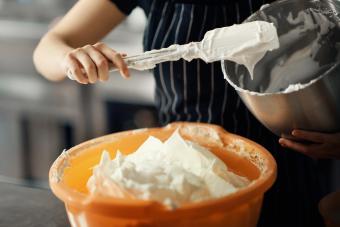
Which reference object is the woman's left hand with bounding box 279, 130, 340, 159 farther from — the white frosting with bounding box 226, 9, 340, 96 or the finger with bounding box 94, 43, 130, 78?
the finger with bounding box 94, 43, 130, 78

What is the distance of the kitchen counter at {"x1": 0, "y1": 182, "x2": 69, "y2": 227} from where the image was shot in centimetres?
95

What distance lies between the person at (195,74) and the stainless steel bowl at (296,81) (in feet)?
0.39

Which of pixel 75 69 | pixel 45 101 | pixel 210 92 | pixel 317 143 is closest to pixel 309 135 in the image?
pixel 317 143

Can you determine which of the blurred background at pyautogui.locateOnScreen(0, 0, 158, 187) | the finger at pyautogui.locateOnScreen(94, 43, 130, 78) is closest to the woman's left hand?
the finger at pyautogui.locateOnScreen(94, 43, 130, 78)

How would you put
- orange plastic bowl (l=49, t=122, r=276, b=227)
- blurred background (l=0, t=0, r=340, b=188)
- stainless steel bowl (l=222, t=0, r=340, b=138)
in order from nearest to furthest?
orange plastic bowl (l=49, t=122, r=276, b=227)
stainless steel bowl (l=222, t=0, r=340, b=138)
blurred background (l=0, t=0, r=340, b=188)

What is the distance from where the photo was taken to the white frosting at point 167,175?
0.72m

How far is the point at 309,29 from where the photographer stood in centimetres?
101

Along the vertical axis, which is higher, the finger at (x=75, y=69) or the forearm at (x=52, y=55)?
the finger at (x=75, y=69)


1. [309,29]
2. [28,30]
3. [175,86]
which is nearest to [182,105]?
[175,86]

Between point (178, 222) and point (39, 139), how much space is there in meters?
1.83

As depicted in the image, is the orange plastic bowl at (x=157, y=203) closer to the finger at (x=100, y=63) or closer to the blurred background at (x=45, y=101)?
the finger at (x=100, y=63)

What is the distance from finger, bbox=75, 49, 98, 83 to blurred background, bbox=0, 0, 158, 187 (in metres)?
1.18

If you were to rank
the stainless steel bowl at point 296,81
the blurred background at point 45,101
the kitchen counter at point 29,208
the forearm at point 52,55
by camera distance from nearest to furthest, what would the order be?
1. the stainless steel bowl at point 296,81
2. the kitchen counter at point 29,208
3. the forearm at point 52,55
4. the blurred background at point 45,101

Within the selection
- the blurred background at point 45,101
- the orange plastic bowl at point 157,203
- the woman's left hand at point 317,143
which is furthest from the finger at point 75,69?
the blurred background at point 45,101
